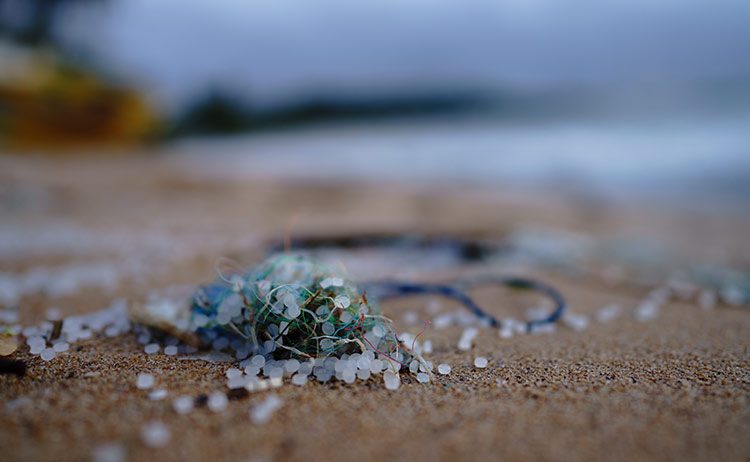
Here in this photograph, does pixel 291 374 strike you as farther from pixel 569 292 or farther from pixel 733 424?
pixel 569 292

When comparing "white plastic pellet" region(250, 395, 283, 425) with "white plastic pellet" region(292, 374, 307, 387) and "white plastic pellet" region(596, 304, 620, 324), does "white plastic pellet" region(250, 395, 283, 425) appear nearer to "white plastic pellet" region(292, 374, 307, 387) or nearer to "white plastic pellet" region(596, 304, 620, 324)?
"white plastic pellet" region(292, 374, 307, 387)

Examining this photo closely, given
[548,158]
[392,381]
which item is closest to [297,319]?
[392,381]

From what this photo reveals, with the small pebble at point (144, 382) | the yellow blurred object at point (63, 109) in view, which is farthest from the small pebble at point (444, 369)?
the yellow blurred object at point (63, 109)

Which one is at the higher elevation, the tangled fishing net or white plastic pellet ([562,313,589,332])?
the tangled fishing net

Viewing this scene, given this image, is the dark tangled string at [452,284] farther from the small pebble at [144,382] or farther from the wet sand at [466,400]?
the small pebble at [144,382]

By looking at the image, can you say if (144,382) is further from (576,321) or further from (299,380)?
(576,321)

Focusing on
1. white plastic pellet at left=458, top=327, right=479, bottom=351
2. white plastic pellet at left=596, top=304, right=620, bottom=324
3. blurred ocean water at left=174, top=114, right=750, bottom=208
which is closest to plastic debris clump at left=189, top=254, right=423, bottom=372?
white plastic pellet at left=458, top=327, right=479, bottom=351

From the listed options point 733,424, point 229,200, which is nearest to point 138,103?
point 229,200
